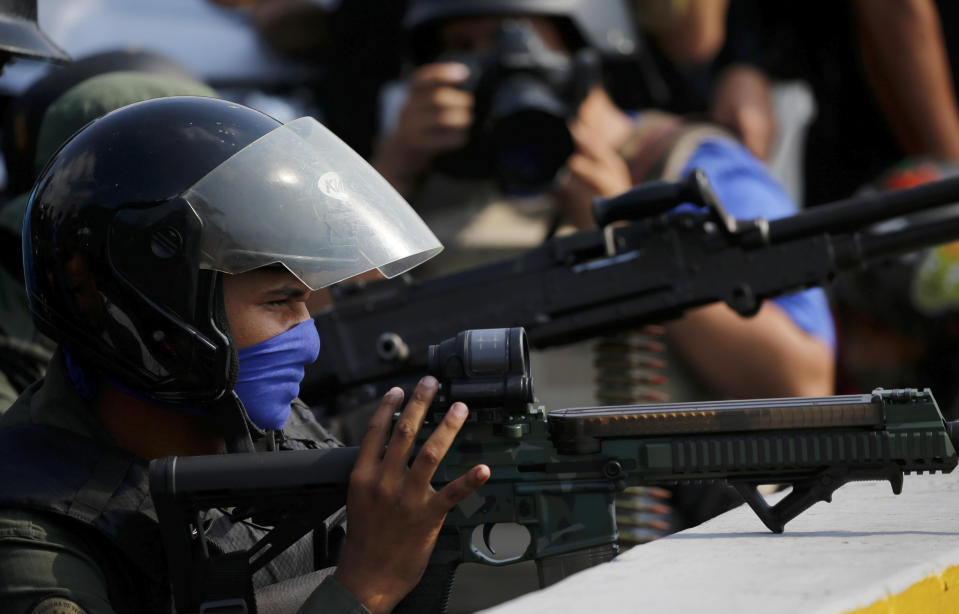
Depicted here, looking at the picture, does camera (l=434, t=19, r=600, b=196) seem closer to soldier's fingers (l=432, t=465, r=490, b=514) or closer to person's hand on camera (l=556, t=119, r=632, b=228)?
person's hand on camera (l=556, t=119, r=632, b=228)

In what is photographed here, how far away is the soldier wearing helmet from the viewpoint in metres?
4.55

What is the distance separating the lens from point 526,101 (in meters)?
4.41

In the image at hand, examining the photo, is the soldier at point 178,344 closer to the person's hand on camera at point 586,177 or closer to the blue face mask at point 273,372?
Answer: the blue face mask at point 273,372

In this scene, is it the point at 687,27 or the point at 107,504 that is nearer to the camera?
the point at 107,504

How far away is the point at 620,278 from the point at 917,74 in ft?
11.0

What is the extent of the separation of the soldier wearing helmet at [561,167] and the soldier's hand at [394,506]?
2449 mm

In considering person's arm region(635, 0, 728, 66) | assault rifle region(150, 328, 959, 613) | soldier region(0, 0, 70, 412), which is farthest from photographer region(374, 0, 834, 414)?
assault rifle region(150, 328, 959, 613)

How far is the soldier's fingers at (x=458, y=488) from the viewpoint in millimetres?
2084

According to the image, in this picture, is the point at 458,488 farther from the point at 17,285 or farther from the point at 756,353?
the point at 756,353

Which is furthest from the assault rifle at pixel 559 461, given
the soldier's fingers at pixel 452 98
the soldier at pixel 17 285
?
the soldier's fingers at pixel 452 98

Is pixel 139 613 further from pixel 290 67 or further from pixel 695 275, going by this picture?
pixel 290 67

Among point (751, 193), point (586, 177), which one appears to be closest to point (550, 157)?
point (586, 177)

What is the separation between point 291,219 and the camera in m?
2.22

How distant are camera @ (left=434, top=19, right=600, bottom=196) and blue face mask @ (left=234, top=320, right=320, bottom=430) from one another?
228 cm
